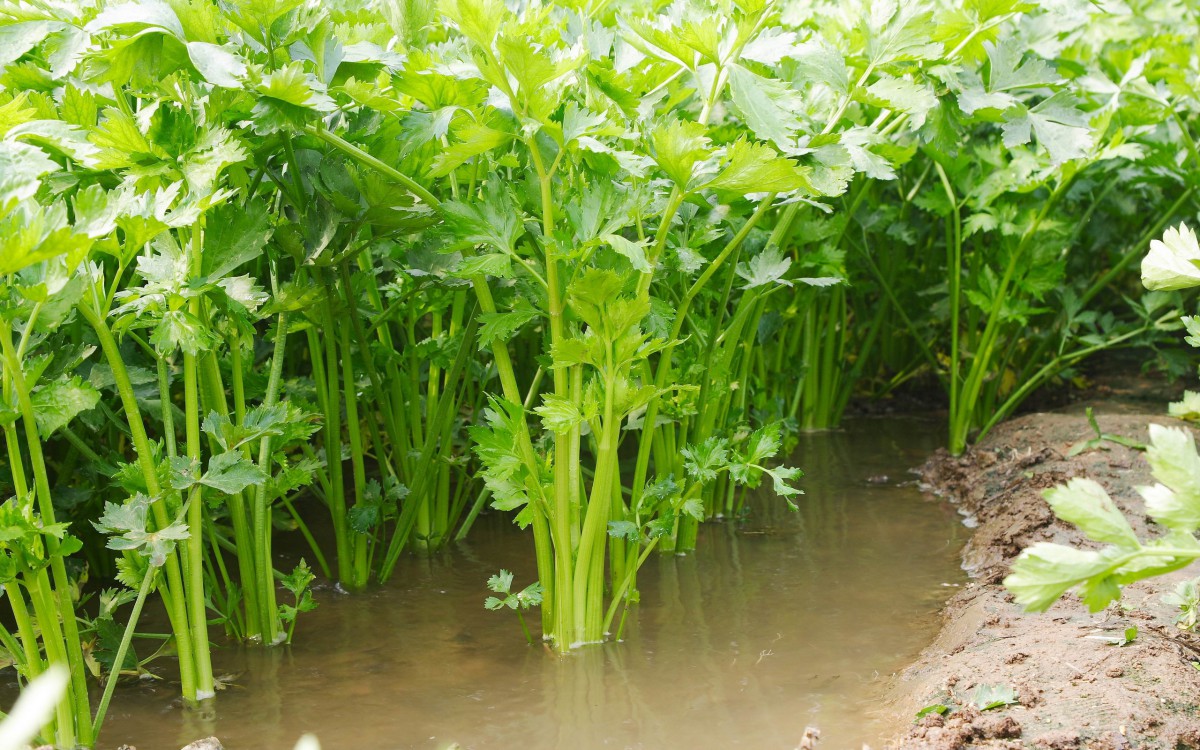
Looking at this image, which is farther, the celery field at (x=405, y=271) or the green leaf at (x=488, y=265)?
the green leaf at (x=488, y=265)

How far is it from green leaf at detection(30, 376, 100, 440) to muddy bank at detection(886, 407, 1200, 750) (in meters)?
1.52

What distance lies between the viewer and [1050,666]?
1.91 meters

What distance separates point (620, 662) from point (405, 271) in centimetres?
101

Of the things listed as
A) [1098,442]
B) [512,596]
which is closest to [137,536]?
[512,596]

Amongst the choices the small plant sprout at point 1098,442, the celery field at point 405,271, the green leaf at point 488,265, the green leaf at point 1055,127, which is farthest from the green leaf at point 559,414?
the small plant sprout at point 1098,442

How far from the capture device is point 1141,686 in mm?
1790

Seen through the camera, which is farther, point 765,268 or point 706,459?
point 765,268

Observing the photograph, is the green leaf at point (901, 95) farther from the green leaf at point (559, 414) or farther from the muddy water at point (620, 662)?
the muddy water at point (620, 662)

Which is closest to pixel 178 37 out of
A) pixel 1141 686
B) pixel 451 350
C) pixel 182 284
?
pixel 182 284

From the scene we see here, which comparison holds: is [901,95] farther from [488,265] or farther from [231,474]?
[231,474]

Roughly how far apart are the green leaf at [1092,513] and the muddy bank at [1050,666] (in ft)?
0.67

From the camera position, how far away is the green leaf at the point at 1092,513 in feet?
4.41

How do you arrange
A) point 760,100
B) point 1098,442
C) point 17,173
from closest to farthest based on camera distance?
point 17,173
point 760,100
point 1098,442

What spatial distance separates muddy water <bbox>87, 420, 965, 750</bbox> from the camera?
1976mm
